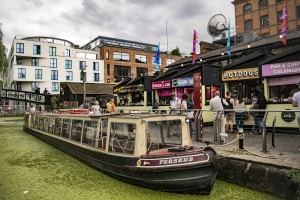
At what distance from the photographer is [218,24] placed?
1273 inches

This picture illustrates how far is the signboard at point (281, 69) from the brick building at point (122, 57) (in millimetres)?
39014

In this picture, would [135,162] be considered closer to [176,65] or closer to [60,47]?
[176,65]

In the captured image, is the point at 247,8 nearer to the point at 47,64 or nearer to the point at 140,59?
the point at 140,59

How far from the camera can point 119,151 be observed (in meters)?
7.09

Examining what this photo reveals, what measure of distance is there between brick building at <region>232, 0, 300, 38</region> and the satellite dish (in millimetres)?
3863

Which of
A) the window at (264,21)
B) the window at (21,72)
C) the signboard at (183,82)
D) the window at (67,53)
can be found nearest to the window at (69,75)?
the window at (67,53)

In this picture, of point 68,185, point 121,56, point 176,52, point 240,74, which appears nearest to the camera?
point 68,185

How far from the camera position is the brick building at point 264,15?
34272mm

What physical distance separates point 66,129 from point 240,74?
367 inches

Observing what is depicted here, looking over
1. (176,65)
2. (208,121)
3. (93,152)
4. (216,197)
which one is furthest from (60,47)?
(216,197)

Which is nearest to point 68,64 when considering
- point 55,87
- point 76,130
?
point 55,87

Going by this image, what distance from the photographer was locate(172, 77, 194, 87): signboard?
702 inches

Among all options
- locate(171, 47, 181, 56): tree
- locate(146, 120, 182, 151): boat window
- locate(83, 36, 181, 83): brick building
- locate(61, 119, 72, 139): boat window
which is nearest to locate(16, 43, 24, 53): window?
locate(83, 36, 181, 83): brick building

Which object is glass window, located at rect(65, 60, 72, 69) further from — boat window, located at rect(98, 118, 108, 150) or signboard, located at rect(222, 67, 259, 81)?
boat window, located at rect(98, 118, 108, 150)
